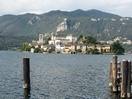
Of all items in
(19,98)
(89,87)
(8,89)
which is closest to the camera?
(19,98)

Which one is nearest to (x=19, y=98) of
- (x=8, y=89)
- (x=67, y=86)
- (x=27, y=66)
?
(x=27, y=66)

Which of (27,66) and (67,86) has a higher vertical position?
(27,66)

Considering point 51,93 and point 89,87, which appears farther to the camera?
point 89,87

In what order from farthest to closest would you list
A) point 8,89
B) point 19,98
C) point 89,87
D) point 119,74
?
point 89,87 < point 8,89 < point 119,74 < point 19,98

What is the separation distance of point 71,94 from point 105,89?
6752 millimetres

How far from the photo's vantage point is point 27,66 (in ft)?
129

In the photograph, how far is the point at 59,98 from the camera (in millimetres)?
38250

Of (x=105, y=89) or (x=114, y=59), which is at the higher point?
(x=114, y=59)

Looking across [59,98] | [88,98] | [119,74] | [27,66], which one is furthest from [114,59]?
[27,66]

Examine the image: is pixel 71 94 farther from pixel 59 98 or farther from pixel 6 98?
pixel 6 98

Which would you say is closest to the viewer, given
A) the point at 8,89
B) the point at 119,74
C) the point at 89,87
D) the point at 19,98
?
the point at 19,98

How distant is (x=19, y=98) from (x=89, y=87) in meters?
14.0

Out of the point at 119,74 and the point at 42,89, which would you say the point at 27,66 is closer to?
the point at 42,89

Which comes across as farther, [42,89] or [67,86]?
[67,86]
